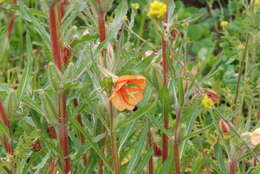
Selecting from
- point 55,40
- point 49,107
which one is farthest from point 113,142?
point 55,40

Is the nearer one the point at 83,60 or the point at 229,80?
the point at 83,60

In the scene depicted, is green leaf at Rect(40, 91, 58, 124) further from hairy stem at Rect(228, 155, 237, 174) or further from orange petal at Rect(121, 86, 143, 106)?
hairy stem at Rect(228, 155, 237, 174)

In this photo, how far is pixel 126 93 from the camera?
3.97 ft

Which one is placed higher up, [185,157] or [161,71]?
[161,71]

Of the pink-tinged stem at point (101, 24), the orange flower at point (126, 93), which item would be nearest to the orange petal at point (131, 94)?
the orange flower at point (126, 93)

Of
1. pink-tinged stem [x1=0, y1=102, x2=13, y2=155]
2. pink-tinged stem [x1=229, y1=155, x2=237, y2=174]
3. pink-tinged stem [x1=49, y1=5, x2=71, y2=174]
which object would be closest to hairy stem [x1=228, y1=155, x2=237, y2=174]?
pink-tinged stem [x1=229, y1=155, x2=237, y2=174]

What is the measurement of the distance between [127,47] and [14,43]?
1.78 metres

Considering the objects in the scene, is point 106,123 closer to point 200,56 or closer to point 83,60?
point 83,60

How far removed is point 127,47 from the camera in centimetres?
163

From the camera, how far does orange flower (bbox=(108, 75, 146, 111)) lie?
117cm

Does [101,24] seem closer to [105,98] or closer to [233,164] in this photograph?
[105,98]

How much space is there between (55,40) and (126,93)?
0.23 m

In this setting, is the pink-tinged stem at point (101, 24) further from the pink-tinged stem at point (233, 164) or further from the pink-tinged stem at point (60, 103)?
the pink-tinged stem at point (233, 164)

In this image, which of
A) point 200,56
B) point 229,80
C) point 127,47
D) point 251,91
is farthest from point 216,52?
point 127,47
